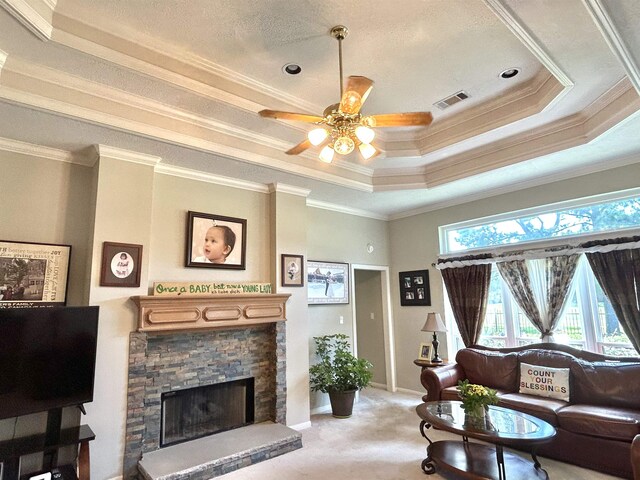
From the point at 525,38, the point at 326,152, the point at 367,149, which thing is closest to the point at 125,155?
the point at 326,152

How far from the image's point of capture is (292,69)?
318cm

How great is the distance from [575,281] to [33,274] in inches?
232

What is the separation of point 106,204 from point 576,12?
4029mm

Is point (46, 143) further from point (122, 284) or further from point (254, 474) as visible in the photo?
point (254, 474)

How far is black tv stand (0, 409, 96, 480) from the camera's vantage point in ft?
8.71

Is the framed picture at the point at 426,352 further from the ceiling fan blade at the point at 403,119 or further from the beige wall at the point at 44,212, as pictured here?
the beige wall at the point at 44,212

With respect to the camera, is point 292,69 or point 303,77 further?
point 303,77

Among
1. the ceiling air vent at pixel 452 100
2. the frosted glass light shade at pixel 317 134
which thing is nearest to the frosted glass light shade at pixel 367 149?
the frosted glass light shade at pixel 317 134

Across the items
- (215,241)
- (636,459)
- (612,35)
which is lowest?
(636,459)

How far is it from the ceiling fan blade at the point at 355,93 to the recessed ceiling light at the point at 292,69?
0.88 metres

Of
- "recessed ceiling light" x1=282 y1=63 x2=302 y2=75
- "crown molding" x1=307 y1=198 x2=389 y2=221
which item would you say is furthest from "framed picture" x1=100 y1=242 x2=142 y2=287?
"crown molding" x1=307 y1=198 x2=389 y2=221

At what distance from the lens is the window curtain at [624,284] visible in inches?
154

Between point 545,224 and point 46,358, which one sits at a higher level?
point 545,224

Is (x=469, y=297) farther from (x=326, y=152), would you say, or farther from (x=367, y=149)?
(x=326, y=152)
